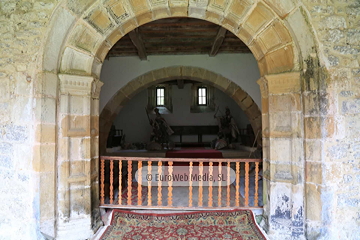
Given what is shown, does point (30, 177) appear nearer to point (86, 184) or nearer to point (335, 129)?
point (86, 184)

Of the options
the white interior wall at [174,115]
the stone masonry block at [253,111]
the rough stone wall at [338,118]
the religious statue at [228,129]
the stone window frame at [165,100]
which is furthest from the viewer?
the stone window frame at [165,100]

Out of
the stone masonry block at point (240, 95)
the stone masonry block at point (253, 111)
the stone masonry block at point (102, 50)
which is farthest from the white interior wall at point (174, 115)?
the stone masonry block at point (102, 50)

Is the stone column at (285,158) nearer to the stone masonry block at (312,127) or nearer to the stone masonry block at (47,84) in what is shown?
the stone masonry block at (312,127)

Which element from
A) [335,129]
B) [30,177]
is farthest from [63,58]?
[335,129]

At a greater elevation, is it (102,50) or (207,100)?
(207,100)

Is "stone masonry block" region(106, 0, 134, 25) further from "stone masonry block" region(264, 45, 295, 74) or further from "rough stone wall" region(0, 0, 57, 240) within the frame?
"stone masonry block" region(264, 45, 295, 74)

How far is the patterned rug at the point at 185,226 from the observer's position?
260 centimetres

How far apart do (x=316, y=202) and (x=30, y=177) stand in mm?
2902

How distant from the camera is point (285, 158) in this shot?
258 centimetres

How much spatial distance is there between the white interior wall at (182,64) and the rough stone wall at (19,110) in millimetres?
2709

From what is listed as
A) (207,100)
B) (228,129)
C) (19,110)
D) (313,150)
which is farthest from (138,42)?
(207,100)

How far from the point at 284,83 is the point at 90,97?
2.16 metres

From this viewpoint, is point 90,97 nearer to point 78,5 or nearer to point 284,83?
point 78,5

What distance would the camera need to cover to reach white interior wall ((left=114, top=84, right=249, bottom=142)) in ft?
31.3
